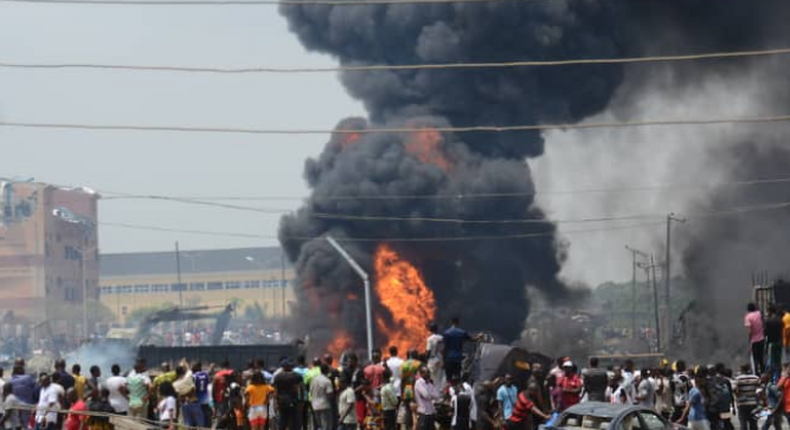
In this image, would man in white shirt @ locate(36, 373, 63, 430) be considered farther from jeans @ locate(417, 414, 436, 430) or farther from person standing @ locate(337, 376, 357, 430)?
jeans @ locate(417, 414, 436, 430)

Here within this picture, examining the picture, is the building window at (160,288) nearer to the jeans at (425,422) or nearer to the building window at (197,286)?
the building window at (197,286)

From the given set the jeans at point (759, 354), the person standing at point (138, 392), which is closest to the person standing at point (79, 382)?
the person standing at point (138, 392)

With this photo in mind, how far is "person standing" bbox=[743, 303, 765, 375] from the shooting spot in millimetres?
28891

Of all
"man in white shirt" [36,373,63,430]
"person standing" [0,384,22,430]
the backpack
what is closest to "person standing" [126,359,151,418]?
"man in white shirt" [36,373,63,430]

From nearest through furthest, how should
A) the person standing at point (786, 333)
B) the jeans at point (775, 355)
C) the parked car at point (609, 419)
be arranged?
1. the parked car at point (609, 419)
2. the person standing at point (786, 333)
3. the jeans at point (775, 355)

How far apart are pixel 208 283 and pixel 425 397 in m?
146

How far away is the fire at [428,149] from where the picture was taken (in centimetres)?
5894

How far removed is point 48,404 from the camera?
24266mm

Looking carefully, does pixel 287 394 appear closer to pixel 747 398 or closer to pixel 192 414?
pixel 192 414

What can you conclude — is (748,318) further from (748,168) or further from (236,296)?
(236,296)

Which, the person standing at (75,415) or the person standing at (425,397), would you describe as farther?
the person standing at (425,397)

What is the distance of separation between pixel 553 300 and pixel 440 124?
13484 mm

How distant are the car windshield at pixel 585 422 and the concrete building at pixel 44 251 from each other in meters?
99.6

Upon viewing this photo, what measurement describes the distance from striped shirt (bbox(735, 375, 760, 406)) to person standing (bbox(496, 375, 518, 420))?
486 centimetres
